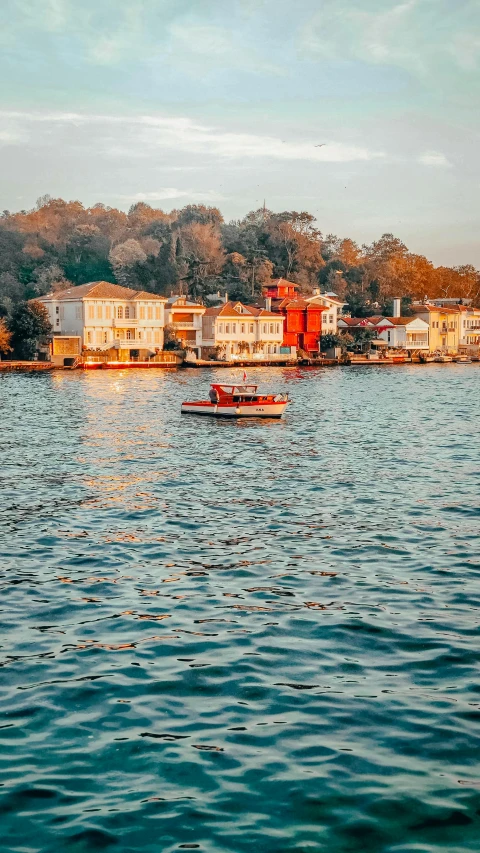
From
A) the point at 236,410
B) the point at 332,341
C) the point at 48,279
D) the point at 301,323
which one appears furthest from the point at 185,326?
the point at 236,410

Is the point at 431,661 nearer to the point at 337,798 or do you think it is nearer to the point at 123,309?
the point at 337,798

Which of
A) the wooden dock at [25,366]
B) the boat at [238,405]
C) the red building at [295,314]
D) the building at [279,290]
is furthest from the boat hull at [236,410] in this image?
the building at [279,290]

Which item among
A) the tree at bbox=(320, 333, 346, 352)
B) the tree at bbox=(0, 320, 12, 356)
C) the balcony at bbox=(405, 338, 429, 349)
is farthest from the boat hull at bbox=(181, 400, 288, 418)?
the balcony at bbox=(405, 338, 429, 349)

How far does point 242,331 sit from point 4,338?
Answer: 29171mm

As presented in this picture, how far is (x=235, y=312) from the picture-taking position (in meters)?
108

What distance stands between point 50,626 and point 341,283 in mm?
131062

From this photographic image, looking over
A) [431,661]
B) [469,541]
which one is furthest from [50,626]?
[469,541]

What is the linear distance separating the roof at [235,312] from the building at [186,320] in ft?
4.80

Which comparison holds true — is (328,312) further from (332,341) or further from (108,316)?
(108,316)

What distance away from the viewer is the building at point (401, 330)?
12569 centimetres

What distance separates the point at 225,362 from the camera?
104500 mm

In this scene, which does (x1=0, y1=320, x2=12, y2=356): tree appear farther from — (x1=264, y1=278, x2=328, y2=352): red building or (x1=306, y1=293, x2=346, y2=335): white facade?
(x1=306, y1=293, x2=346, y2=335): white facade

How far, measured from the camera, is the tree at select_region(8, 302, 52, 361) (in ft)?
309

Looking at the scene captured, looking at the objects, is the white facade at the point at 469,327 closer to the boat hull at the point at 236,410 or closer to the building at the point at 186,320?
the building at the point at 186,320
